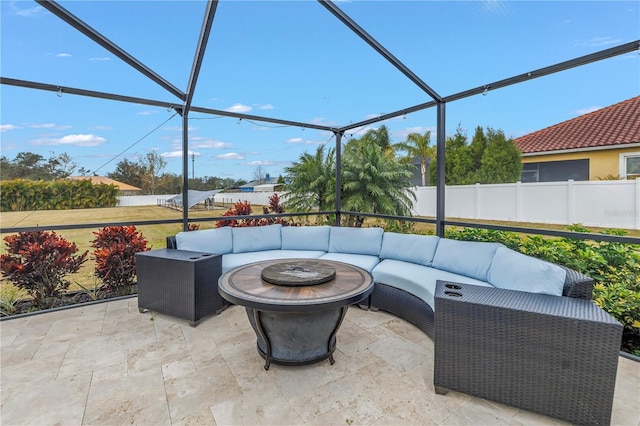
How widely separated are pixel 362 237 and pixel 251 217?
197cm

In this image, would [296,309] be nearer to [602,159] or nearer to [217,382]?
[217,382]

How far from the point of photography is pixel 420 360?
2518 millimetres

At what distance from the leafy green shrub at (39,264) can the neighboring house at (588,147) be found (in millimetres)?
6072

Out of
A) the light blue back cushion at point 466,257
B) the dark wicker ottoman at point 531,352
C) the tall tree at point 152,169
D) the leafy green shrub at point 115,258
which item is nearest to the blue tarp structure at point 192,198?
the tall tree at point 152,169

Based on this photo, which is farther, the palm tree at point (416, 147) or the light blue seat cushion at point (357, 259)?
the palm tree at point (416, 147)

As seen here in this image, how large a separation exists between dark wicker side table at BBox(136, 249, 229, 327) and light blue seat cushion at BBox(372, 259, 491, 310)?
1863mm

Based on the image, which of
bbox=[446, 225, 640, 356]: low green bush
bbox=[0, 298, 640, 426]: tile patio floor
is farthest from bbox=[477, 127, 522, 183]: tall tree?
bbox=[0, 298, 640, 426]: tile patio floor

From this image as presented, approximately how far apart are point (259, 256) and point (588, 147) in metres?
4.13

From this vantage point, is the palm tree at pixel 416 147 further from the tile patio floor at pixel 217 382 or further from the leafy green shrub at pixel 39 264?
the leafy green shrub at pixel 39 264

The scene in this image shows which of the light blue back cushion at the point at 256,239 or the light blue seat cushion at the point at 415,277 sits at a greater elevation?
the light blue back cushion at the point at 256,239

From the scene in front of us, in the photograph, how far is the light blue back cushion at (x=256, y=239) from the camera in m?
4.36

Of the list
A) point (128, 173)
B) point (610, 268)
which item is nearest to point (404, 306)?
point (610, 268)

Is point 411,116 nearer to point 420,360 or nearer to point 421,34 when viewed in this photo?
point 421,34

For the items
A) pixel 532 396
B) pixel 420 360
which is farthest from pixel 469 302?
pixel 420 360
